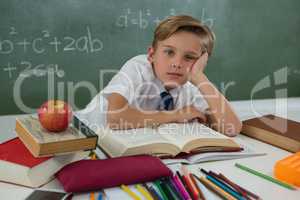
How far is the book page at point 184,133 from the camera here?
1.02m

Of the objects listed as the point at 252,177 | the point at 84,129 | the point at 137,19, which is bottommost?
Result: the point at 252,177

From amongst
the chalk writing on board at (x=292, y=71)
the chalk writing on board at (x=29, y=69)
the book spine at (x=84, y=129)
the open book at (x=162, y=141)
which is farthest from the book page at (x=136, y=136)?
the chalk writing on board at (x=292, y=71)

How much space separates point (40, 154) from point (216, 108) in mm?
698

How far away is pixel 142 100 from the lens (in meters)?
1.50

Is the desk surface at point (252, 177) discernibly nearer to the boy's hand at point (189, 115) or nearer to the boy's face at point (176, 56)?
the boy's hand at point (189, 115)

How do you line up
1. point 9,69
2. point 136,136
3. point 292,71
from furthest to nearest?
point 292,71 → point 9,69 → point 136,136

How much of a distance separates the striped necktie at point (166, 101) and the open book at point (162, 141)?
0.31 m

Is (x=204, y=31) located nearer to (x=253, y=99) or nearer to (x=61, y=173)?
(x=61, y=173)

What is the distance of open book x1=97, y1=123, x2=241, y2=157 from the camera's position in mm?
963

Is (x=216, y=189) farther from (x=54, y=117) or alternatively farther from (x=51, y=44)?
(x=51, y=44)

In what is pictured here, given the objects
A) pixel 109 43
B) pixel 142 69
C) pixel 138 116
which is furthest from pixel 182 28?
pixel 109 43

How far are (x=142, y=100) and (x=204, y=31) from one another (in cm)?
34

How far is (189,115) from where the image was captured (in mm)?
1273

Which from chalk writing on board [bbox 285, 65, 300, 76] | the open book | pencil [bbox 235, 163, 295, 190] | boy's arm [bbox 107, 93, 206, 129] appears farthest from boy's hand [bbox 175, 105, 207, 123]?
chalk writing on board [bbox 285, 65, 300, 76]
